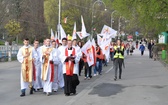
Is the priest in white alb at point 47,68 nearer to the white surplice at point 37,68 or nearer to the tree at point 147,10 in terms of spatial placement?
the white surplice at point 37,68

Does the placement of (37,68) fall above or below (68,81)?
above

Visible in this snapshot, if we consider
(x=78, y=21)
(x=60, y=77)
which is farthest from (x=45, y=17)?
(x=60, y=77)

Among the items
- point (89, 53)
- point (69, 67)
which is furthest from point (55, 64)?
point (89, 53)

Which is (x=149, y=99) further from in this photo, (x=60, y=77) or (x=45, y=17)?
(x=45, y=17)

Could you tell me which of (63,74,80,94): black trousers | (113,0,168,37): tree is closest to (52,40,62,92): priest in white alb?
(63,74,80,94): black trousers

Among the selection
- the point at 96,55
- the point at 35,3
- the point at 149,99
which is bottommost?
the point at 149,99

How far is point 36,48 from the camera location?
10844mm

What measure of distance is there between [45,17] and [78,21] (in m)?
14.5

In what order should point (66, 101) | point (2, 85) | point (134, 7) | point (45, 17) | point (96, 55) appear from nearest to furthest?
point (66, 101) → point (2, 85) → point (96, 55) → point (134, 7) → point (45, 17)

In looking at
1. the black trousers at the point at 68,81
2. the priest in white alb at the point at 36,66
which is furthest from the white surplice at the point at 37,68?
the black trousers at the point at 68,81

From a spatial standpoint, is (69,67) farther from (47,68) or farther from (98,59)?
(98,59)

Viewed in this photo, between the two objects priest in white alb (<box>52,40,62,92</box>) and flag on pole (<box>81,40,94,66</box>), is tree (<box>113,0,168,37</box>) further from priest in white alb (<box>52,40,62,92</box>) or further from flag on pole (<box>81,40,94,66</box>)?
priest in white alb (<box>52,40,62,92</box>)

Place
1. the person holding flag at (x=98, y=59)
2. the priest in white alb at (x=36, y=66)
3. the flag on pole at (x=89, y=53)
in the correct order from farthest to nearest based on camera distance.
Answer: the person holding flag at (x=98, y=59), the flag on pole at (x=89, y=53), the priest in white alb at (x=36, y=66)

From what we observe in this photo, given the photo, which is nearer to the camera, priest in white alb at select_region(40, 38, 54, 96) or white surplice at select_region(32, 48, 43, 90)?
priest in white alb at select_region(40, 38, 54, 96)
